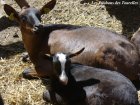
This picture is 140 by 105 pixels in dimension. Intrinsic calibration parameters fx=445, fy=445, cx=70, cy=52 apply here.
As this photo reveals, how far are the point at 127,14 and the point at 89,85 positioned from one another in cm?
434

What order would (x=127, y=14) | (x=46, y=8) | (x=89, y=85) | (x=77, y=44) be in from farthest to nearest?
(x=127, y=14)
(x=46, y=8)
(x=77, y=44)
(x=89, y=85)

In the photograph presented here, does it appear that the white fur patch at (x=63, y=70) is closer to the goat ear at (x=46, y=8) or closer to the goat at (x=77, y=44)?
the goat at (x=77, y=44)

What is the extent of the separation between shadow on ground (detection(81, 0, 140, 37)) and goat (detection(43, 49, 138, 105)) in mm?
3114

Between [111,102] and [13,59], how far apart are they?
3.06m

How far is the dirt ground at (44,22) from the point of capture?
769cm

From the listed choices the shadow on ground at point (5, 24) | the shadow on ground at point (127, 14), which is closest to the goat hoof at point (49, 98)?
the shadow on ground at point (127, 14)

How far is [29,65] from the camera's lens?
8.80 meters

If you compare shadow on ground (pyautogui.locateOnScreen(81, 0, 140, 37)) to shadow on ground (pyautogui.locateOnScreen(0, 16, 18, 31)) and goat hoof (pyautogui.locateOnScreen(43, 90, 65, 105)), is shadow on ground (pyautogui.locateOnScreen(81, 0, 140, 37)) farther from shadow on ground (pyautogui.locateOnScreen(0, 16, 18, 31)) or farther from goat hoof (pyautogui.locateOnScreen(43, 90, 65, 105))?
goat hoof (pyautogui.locateOnScreen(43, 90, 65, 105))

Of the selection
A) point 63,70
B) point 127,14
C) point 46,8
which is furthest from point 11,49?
point 127,14

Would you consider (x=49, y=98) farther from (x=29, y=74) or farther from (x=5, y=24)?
(x=5, y=24)

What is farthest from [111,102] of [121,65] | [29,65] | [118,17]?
[118,17]

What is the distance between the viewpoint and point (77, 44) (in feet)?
26.1

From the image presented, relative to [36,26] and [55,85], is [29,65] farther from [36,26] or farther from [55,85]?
[55,85]

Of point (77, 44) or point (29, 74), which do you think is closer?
point (77, 44)
